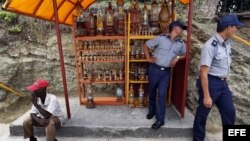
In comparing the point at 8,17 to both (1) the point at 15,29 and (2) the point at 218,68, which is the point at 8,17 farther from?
(2) the point at 218,68

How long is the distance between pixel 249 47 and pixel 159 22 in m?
2.01

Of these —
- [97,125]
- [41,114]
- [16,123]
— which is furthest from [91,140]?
[16,123]

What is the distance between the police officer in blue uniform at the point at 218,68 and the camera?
4250 mm

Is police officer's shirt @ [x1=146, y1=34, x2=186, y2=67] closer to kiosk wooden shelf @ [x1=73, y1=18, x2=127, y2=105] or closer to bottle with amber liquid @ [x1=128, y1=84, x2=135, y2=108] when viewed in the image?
kiosk wooden shelf @ [x1=73, y1=18, x2=127, y2=105]

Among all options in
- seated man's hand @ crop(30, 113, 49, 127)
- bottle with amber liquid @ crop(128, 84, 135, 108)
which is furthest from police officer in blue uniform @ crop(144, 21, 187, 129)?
seated man's hand @ crop(30, 113, 49, 127)

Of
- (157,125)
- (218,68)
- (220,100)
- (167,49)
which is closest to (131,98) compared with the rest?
(157,125)

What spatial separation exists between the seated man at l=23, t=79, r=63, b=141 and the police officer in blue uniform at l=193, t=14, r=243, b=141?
2.41 m

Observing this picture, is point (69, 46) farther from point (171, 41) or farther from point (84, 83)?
point (171, 41)

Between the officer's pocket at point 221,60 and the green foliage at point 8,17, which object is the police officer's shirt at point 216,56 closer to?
the officer's pocket at point 221,60

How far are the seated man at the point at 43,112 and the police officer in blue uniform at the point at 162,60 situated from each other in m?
1.73

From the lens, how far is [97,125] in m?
5.55

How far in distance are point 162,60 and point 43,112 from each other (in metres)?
2.18

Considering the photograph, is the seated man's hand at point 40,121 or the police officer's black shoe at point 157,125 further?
the police officer's black shoe at point 157,125

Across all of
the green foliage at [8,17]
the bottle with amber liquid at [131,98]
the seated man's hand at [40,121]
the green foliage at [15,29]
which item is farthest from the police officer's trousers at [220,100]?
the green foliage at [8,17]
